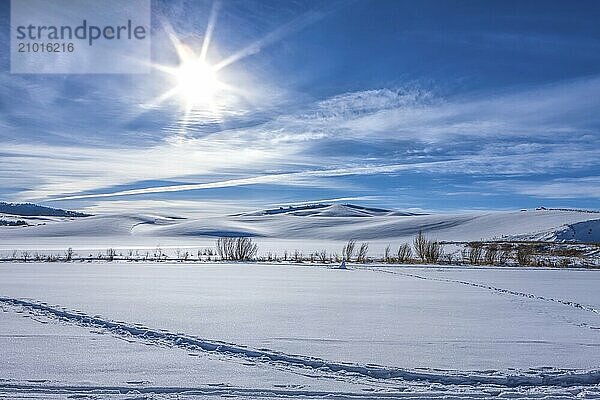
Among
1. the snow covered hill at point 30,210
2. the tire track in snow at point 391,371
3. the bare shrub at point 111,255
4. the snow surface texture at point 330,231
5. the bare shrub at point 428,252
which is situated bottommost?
the tire track in snow at point 391,371

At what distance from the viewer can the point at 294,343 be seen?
21.8ft

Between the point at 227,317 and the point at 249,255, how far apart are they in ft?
60.0

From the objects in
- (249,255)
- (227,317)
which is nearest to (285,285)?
(227,317)

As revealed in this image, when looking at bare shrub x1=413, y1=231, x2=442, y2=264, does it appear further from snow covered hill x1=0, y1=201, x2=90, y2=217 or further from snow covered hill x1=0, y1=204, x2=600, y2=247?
snow covered hill x1=0, y1=201, x2=90, y2=217

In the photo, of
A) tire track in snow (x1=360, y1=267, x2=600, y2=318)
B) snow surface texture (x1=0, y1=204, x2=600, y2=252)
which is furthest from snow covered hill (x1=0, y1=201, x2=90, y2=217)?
tire track in snow (x1=360, y1=267, x2=600, y2=318)

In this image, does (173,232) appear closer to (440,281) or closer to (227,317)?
(440,281)

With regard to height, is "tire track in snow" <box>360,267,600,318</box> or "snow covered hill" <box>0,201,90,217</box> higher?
"snow covered hill" <box>0,201,90,217</box>

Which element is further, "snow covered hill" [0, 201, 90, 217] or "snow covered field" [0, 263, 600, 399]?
"snow covered hill" [0, 201, 90, 217]

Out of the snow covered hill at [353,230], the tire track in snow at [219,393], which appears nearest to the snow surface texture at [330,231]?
the snow covered hill at [353,230]

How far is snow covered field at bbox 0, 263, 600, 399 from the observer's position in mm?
5102

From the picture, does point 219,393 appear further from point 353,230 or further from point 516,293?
point 353,230

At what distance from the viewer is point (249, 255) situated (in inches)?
1050

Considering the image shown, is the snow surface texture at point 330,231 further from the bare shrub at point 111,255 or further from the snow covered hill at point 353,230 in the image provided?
the bare shrub at point 111,255

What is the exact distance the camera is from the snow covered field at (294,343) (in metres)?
5.10
